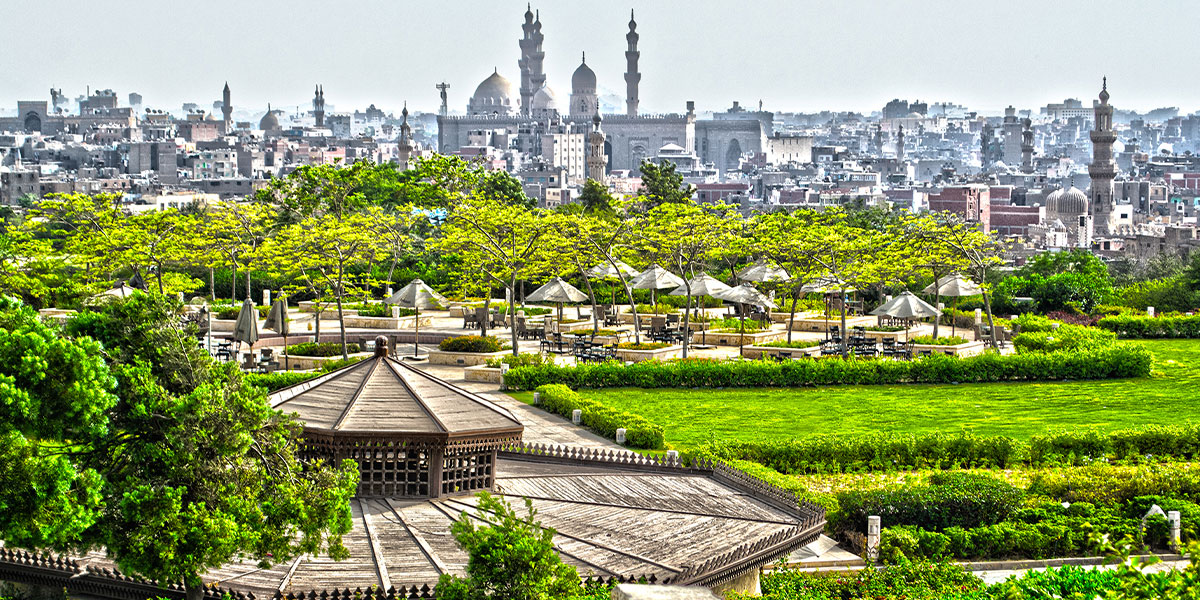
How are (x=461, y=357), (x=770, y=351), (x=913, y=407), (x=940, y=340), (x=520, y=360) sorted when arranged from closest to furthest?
1. (x=913, y=407)
2. (x=520, y=360)
3. (x=461, y=357)
4. (x=770, y=351)
5. (x=940, y=340)

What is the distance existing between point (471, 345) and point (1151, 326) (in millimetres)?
17223

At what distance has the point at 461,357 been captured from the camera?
33219 millimetres

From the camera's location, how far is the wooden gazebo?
50.6ft

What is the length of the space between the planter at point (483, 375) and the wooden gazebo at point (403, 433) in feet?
45.8

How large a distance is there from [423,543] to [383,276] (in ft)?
115

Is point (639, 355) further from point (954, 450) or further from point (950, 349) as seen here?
point (954, 450)

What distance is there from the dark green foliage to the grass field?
4.84m

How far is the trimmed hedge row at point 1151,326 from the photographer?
38.3 meters

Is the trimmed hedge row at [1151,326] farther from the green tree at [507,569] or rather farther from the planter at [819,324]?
the green tree at [507,569]

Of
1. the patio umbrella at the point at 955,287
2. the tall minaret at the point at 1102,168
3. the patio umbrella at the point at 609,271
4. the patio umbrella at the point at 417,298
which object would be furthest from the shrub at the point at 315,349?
the tall minaret at the point at 1102,168

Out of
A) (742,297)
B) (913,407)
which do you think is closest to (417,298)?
(742,297)

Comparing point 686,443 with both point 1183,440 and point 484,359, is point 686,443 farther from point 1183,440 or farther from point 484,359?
point 484,359

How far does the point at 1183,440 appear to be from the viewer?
2278cm

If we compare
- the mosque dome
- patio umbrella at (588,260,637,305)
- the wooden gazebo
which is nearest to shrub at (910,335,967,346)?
patio umbrella at (588,260,637,305)
